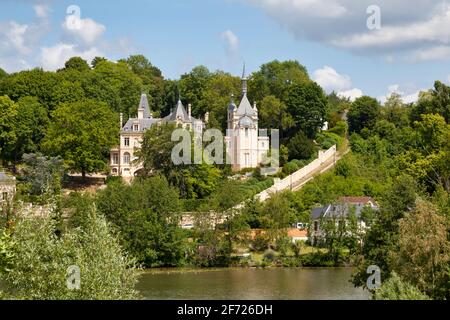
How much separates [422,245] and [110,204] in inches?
976

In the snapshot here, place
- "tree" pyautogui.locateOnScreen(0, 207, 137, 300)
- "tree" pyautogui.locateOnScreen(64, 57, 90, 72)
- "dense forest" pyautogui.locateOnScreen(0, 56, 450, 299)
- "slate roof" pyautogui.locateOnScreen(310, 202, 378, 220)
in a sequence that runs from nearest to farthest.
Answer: "tree" pyautogui.locateOnScreen(0, 207, 137, 300) < "dense forest" pyautogui.locateOnScreen(0, 56, 450, 299) < "slate roof" pyautogui.locateOnScreen(310, 202, 378, 220) < "tree" pyautogui.locateOnScreen(64, 57, 90, 72)

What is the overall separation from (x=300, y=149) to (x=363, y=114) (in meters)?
13.0

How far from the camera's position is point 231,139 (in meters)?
69.0

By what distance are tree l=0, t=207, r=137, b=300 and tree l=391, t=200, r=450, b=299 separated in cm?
891

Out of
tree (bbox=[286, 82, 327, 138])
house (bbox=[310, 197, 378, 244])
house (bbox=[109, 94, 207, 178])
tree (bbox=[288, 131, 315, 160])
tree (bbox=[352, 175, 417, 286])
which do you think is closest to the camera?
tree (bbox=[352, 175, 417, 286])

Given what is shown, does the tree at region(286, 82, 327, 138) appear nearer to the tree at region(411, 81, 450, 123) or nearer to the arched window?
the tree at region(411, 81, 450, 123)

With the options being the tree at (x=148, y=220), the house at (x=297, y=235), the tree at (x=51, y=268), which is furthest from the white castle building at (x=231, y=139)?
the tree at (x=51, y=268)

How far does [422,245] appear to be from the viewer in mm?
26328

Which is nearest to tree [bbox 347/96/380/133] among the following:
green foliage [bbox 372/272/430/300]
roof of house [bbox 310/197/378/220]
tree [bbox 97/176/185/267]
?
roof of house [bbox 310/197/378/220]

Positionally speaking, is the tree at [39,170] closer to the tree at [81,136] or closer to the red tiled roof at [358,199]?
the tree at [81,136]

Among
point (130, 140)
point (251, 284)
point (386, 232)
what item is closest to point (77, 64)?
point (130, 140)

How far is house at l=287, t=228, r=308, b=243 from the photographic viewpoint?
50.2m

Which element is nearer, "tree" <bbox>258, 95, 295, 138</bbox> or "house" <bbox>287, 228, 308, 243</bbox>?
"house" <bbox>287, 228, 308, 243</bbox>
